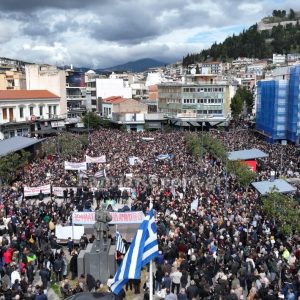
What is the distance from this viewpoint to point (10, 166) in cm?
3088

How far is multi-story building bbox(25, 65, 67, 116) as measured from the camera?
234 ft

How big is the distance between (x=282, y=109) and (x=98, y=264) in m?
43.9

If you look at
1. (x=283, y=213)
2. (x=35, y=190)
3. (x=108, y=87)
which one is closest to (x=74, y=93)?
(x=108, y=87)

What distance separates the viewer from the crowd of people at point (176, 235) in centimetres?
1338

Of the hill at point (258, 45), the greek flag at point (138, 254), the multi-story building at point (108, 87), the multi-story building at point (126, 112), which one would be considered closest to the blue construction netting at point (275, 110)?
the multi-story building at point (126, 112)

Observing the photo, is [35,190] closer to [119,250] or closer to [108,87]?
[119,250]

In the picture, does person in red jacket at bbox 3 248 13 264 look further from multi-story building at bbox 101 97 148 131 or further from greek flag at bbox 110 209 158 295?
multi-story building at bbox 101 97 148 131

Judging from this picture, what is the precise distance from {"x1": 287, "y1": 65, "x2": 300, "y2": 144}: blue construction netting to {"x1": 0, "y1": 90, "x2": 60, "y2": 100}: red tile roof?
3402cm

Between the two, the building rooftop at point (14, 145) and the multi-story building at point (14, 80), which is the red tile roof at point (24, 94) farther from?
the building rooftop at point (14, 145)

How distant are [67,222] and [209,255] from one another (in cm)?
804

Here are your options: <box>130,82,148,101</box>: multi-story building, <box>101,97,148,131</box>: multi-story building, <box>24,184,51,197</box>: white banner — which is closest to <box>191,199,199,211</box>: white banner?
<box>24,184,51,197</box>: white banner

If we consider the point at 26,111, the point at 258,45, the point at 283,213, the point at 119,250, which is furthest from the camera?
the point at 258,45

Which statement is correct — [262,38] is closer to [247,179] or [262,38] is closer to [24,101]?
[24,101]

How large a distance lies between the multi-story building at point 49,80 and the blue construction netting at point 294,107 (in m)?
34.7
